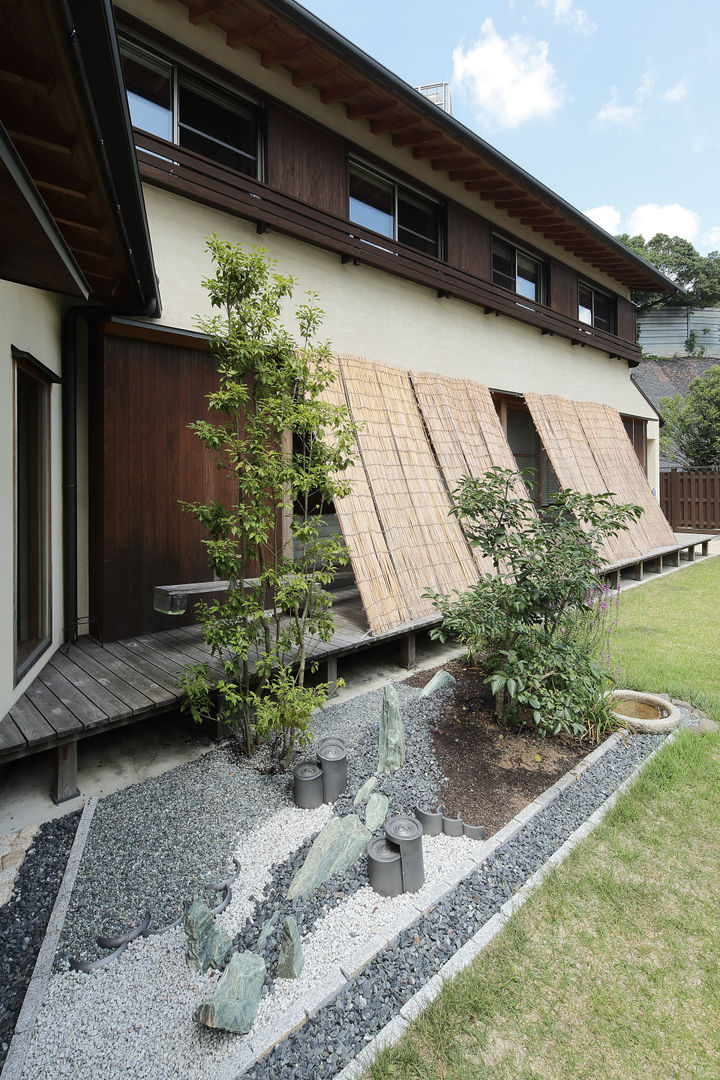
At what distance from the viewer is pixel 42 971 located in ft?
6.18

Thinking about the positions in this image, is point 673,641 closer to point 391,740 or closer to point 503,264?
point 391,740

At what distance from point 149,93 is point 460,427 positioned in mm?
4680

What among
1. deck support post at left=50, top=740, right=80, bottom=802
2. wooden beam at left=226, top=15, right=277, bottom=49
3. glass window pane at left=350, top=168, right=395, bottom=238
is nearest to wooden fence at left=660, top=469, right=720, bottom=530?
glass window pane at left=350, top=168, right=395, bottom=238

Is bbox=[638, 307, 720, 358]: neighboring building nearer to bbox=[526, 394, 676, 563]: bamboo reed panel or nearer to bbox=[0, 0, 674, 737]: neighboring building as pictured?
bbox=[526, 394, 676, 563]: bamboo reed panel

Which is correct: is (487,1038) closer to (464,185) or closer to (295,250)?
(295,250)

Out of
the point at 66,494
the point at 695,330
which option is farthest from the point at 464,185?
the point at 695,330

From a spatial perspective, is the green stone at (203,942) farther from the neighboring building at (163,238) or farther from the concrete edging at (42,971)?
the neighboring building at (163,238)

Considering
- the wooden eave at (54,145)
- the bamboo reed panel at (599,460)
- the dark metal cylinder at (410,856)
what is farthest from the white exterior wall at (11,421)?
the bamboo reed panel at (599,460)

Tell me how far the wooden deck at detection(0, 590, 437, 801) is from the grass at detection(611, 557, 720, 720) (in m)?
1.90

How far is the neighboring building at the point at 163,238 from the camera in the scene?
2125 millimetres

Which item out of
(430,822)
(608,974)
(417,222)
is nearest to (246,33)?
(417,222)

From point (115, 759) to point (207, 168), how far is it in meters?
5.12

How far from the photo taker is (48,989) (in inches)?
72.4

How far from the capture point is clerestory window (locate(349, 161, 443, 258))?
7.02 meters
